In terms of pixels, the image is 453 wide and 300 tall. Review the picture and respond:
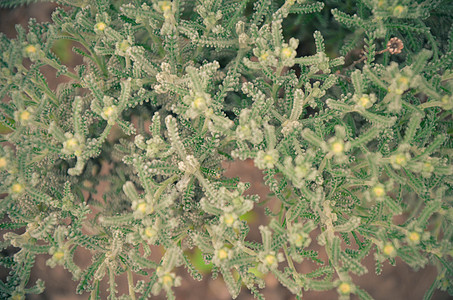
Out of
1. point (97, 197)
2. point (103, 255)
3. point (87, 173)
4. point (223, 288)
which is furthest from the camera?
point (223, 288)

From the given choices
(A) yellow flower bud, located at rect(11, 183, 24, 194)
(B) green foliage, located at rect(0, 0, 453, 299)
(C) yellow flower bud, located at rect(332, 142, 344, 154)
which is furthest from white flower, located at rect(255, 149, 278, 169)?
(A) yellow flower bud, located at rect(11, 183, 24, 194)

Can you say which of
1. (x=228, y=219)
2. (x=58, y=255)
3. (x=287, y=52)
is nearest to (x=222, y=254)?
(x=228, y=219)

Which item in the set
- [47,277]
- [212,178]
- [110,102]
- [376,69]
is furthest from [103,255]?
[376,69]

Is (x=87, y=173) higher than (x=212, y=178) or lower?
higher

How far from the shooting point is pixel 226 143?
1.63 m

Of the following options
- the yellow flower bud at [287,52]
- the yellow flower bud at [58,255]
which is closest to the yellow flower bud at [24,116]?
the yellow flower bud at [58,255]

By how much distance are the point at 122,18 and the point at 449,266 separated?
6.27ft

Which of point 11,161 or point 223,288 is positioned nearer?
point 11,161

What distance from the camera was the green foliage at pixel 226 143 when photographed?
1.28m

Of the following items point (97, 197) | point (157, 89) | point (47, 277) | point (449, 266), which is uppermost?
point (157, 89)

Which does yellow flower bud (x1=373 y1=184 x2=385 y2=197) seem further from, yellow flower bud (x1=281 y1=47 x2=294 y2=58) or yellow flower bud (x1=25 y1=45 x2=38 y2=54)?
yellow flower bud (x1=25 y1=45 x2=38 y2=54)

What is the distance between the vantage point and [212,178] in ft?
5.90

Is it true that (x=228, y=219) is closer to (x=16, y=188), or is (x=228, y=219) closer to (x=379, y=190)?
(x=379, y=190)

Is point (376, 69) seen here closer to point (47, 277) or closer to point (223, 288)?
point (223, 288)
